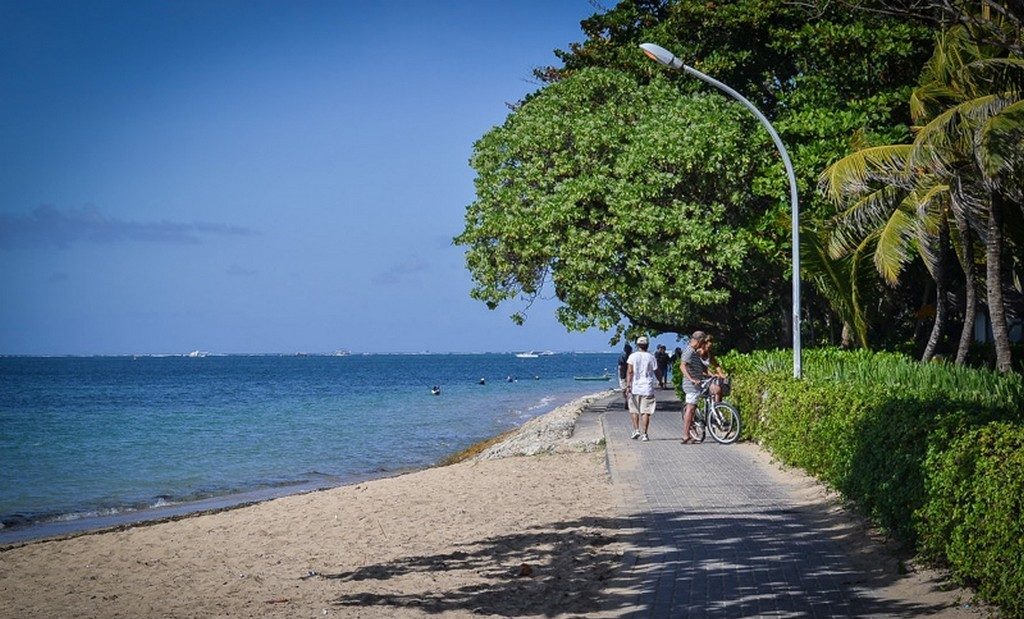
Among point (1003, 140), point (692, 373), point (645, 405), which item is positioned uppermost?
point (1003, 140)

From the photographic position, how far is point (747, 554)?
8.90 m

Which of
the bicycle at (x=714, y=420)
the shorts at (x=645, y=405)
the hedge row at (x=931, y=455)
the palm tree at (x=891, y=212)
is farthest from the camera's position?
the palm tree at (x=891, y=212)

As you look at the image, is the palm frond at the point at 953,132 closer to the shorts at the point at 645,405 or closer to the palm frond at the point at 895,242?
the palm frond at the point at 895,242

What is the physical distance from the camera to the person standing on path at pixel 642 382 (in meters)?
18.2

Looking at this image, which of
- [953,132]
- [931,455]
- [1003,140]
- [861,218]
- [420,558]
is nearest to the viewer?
[931,455]

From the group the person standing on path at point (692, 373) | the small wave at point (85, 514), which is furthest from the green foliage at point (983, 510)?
the small wave at point (85, 514)

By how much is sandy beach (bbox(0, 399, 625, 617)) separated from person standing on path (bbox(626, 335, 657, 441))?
1.73 meters

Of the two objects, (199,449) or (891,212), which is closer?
(891,212)

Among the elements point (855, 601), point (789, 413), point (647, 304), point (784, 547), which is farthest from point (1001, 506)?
point (647, 304)

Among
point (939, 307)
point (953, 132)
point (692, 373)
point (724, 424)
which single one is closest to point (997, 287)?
point (939, 307)

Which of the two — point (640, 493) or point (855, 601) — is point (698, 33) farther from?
point (855, 601)

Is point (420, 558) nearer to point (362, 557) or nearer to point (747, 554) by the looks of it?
point (362, 557)

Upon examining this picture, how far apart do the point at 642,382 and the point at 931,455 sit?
1052 centimetres

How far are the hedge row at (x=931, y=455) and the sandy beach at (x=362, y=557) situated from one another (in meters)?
2.41
